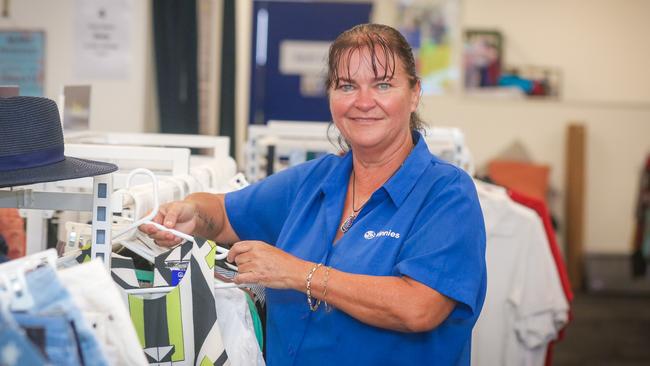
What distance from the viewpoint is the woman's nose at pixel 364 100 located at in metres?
2.21

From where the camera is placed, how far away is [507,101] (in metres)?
8.59

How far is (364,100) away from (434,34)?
652 centimetres

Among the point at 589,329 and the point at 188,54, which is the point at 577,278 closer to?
the point at 589,329

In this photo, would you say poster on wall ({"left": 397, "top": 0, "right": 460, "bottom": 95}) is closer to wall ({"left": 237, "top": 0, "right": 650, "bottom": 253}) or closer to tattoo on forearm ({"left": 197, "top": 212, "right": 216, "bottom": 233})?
wall ({"left": 237, "top": 0, "right": 650, "bottom": 253})

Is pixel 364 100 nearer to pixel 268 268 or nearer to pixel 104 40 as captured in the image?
pixel 268 268

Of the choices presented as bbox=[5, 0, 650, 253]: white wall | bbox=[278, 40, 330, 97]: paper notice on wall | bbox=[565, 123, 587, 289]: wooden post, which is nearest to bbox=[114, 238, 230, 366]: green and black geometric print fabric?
bbox=[5, 0, 650, 253]: white wall

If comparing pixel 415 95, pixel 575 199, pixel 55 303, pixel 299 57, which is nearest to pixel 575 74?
pixel 575 199

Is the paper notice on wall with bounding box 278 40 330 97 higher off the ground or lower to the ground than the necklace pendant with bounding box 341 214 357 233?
higher

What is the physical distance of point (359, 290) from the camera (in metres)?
2.01

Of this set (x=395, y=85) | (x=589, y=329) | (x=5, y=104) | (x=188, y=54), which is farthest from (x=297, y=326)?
(x=589, y=329)

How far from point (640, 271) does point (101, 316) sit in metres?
7.18

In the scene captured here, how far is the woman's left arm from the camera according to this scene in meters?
2.00

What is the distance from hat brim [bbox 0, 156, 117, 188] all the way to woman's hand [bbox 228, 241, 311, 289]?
365mm

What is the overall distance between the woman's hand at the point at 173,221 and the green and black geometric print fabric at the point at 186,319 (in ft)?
0.38
